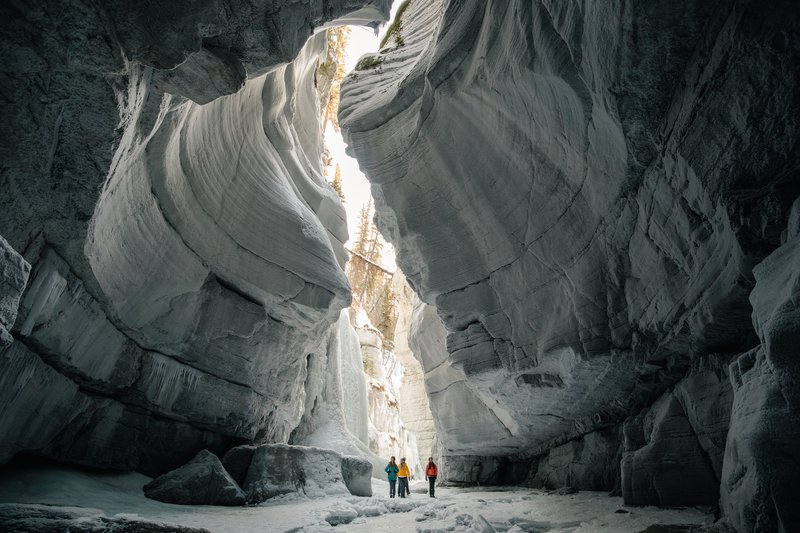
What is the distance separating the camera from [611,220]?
603 centimetres

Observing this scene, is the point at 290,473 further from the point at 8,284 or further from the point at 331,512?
the point at 8,284

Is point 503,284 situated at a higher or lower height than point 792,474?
higher

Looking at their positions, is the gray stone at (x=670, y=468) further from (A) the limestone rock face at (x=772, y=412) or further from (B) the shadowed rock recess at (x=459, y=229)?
(A) the limestone rock face at (x=772, y=412)

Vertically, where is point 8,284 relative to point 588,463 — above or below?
above

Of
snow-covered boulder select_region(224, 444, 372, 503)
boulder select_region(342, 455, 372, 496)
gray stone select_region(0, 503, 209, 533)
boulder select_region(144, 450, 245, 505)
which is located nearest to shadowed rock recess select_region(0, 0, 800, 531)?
boulder select_region(144, 450, 245, 505)

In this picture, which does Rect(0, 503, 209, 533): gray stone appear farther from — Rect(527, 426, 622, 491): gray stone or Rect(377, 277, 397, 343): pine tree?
Rect(377, 277, 397, 343): pine tree

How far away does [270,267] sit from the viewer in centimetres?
1023

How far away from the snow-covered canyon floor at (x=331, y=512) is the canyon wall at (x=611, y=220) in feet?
2.48

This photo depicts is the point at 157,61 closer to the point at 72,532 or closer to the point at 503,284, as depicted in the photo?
the point at 72,532

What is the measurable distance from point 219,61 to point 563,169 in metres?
4.86

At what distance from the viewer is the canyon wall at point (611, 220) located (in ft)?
11.1

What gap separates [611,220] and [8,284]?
6362 mm

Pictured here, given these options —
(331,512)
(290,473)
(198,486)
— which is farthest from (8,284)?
(290,473)

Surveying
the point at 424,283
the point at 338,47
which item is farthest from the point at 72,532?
the point at 338,47
